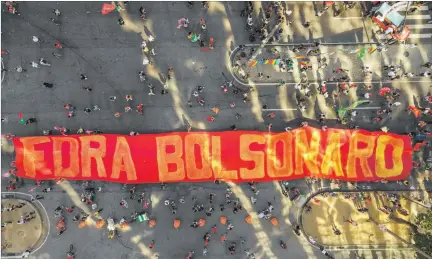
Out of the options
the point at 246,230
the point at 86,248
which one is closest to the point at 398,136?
the point at 246,230

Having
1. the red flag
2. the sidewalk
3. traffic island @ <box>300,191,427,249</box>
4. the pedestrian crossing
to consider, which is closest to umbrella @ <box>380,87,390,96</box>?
the sidewalk

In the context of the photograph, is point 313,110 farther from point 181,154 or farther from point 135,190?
point 135,190

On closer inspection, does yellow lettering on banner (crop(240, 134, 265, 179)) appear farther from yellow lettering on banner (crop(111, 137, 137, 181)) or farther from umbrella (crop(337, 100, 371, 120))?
yellow lettering on banner (crop(111, 137, 137, 181))

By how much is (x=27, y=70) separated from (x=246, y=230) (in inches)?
936

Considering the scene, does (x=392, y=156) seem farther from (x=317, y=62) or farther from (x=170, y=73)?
(x=170, y=73)

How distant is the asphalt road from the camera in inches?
1271

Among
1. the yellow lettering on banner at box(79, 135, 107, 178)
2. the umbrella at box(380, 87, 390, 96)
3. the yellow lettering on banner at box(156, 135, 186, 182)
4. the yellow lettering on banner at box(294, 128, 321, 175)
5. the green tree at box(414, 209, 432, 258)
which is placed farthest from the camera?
the umbrella at box(380, 87, 390, 96)

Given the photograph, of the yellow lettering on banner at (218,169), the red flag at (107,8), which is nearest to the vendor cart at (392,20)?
the yellow lettering on banner at (218,169)

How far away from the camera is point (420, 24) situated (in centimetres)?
3447

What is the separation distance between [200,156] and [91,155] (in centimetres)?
929

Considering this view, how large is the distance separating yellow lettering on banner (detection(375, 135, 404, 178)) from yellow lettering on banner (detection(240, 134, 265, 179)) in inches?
404

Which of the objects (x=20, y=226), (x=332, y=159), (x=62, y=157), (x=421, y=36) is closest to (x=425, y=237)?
(x=332, y=159)

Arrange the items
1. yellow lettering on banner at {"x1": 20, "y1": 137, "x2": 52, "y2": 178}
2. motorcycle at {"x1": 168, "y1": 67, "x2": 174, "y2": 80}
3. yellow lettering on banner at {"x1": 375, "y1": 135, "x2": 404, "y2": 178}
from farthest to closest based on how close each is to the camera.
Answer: motorcycle at {"x1": 168, "y1": 67, "x2": 174, "y2": 80} → yellow lettering on banner at {"x1": 375, "y1": 135, "x2": 404, "y2": 178} → yellow lettering on banner at {"x1": 20, "y1": 137, "x2": 52, "y2": 178}

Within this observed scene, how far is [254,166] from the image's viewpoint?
3244 centimetres
